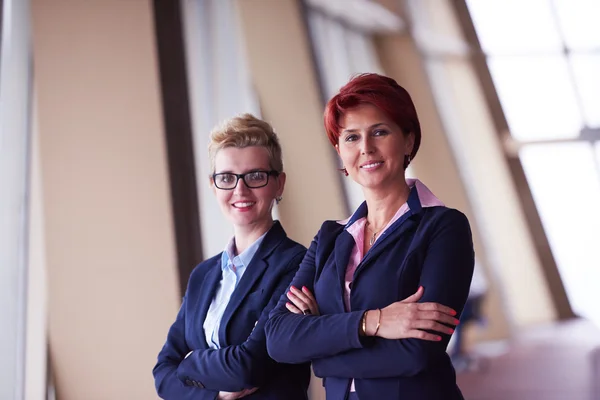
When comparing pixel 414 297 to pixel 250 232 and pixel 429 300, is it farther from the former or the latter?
pixel 250 232

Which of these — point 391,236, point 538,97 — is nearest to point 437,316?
point 391,236

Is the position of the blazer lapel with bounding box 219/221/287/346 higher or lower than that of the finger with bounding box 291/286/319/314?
higher

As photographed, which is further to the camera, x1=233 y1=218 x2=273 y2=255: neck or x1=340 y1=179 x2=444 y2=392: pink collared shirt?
x1=233 y1=218 x2=273 y2=255: neck

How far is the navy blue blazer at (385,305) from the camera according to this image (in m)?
1.54

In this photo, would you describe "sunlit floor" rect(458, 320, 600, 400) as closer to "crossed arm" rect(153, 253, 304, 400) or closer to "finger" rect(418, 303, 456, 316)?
"crossed arm" rect(153, 253, 304, 400)

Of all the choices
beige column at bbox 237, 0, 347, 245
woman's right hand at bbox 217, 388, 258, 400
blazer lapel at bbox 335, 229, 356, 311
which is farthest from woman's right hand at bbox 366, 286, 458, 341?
beige column at bbox 237, 0, 347, 245

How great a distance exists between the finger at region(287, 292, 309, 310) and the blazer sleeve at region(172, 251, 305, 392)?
0.14 m

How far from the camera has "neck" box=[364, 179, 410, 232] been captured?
180 cm

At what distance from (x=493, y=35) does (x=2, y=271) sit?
306cm

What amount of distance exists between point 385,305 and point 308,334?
222mm

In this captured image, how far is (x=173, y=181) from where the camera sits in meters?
3.84

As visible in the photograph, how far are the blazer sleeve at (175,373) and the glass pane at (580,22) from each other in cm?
226

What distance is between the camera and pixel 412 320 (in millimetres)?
1499

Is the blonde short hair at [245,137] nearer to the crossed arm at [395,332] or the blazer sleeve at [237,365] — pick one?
the blazer sleeve at [237,365]
